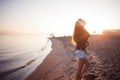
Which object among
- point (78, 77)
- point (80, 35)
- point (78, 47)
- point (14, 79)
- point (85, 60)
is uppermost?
point (80, 35)

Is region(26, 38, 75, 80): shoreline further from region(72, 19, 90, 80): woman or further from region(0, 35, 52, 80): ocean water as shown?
region(72, 19, 90, 80): woman

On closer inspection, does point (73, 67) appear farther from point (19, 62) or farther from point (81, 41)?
point (19, 62)

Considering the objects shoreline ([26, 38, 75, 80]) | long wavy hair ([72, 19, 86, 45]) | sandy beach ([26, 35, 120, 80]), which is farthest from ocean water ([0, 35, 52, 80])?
long wavy hair ([72, 19, 86, 45])

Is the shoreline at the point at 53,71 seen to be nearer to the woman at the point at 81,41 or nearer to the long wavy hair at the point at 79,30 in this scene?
the woman at the point at 81,41

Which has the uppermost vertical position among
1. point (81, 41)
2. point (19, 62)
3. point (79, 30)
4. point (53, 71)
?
point (79, 30)

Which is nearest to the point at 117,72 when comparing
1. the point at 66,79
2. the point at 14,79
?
the point at 66,79

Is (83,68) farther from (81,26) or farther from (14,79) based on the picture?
(14,79)

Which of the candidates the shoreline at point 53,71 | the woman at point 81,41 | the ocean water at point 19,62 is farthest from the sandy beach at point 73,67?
the woman at point 81,41

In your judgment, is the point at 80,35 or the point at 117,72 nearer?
the point at 80,35

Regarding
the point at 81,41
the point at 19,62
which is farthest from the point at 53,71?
the point at 19,62

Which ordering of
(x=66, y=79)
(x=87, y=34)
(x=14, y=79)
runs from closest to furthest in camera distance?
(x=87, y=34) < (x=66, y=79) < (x=14, y=79)

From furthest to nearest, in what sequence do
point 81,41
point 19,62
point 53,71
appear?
point 19,62
point 53,71
point 81,41

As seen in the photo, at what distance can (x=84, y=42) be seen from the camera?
538 cm

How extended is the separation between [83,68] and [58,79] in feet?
8.82
